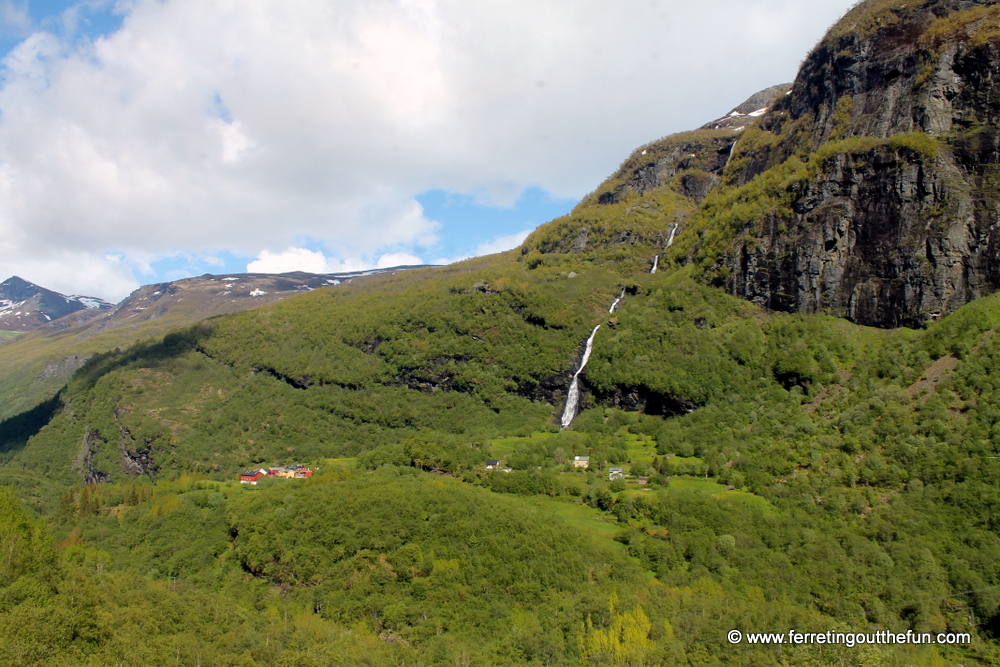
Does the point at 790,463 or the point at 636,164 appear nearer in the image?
the point at 790,463

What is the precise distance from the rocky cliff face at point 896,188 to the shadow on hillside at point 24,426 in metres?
148

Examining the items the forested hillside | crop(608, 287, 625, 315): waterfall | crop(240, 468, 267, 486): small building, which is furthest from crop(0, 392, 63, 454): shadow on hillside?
crop(608, 287, 625, 315): waterfall

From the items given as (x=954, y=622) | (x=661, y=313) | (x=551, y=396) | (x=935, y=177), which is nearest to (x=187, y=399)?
(x=551, y=396)

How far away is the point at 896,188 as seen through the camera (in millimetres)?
89812

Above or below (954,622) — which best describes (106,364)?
above

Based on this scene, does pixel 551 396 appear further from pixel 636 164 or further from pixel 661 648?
pixel 636 164

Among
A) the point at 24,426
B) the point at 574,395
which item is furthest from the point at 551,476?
the point at 24,426

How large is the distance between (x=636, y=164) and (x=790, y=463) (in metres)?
129

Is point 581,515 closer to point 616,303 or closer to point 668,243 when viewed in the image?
point 616,303

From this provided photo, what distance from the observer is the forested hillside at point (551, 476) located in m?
43.7

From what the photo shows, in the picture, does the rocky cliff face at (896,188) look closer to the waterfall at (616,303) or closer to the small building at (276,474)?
the waterfall at (616,303)

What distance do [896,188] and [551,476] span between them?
2505 inches

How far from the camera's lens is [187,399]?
126 metres

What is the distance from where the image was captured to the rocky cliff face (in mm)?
83938
